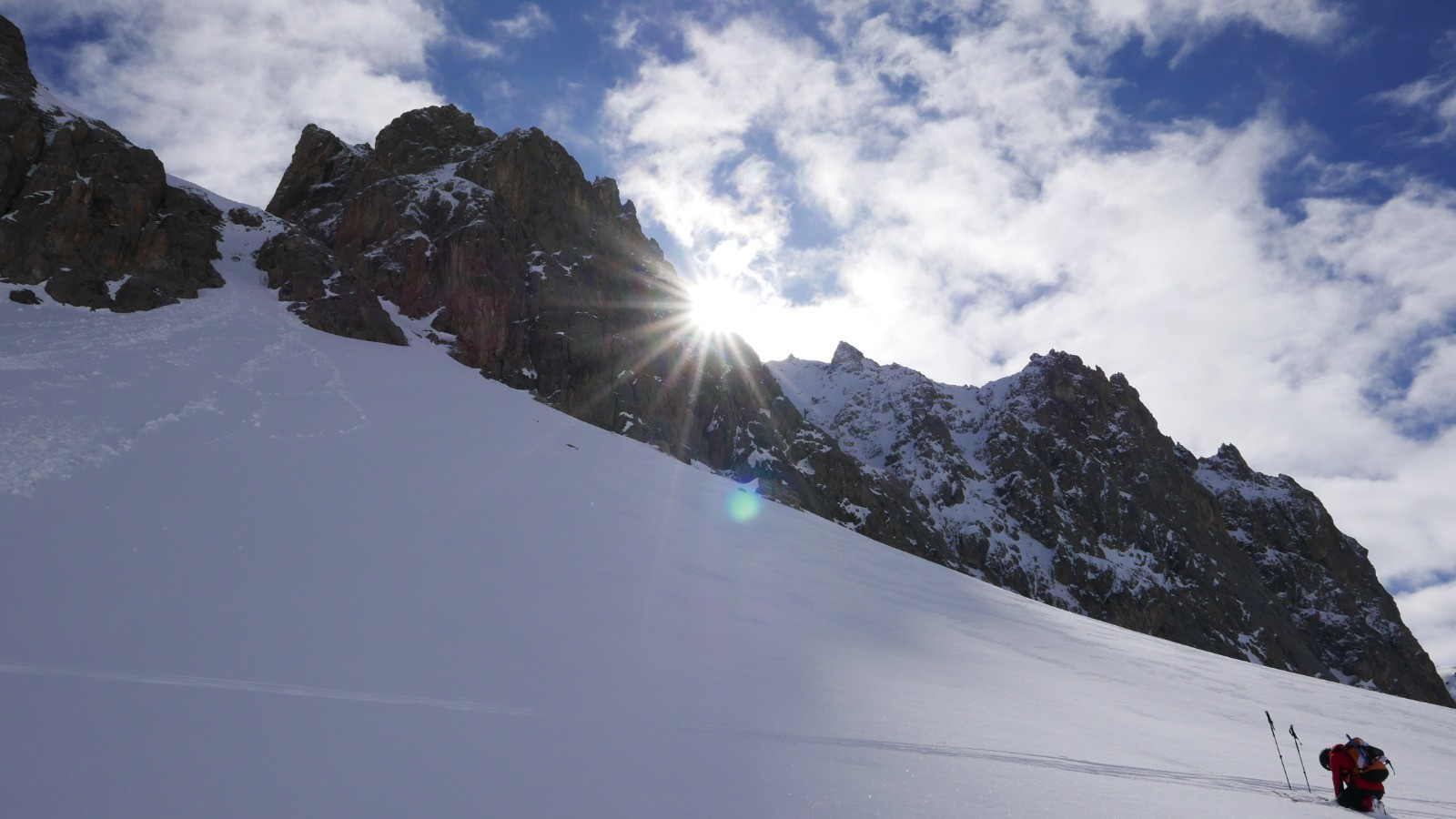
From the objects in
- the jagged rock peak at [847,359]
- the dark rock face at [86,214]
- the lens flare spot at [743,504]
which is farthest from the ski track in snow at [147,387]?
the jagged rock peak at [847,359]

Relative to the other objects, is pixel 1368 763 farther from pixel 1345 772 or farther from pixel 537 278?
pixel 537 278

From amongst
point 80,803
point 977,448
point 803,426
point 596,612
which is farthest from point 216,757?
point 977,448

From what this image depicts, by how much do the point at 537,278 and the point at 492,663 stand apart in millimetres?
54527

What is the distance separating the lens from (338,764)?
15.7 feet

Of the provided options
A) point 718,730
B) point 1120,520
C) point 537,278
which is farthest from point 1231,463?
point 718,730

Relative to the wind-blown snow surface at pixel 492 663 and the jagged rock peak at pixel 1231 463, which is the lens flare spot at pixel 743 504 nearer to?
the wind-blown snow surface at pixel 492 663

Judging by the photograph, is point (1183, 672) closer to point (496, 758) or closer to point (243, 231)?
point (496, 758)

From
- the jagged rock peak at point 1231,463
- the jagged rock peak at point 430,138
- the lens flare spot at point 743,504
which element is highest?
the jagged rock peak at point 1231,463

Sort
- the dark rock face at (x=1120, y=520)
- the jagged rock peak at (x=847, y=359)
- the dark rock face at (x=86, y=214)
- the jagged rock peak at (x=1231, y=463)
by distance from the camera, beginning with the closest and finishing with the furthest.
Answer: the dark rock face at (x=86, y=214)
the dark rock face at (x=1120, y=520)
the jagged rock peak at (x=1231, y=463)
the jagged rock peak at (x=847, y=359)

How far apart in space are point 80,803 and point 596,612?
19.3 ft

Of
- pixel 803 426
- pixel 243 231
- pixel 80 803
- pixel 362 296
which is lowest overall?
pixel 80 803

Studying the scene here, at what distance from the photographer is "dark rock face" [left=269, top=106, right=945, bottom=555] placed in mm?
51219

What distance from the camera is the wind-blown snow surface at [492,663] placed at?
493 cm

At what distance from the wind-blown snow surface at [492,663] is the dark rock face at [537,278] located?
98.6 ft
